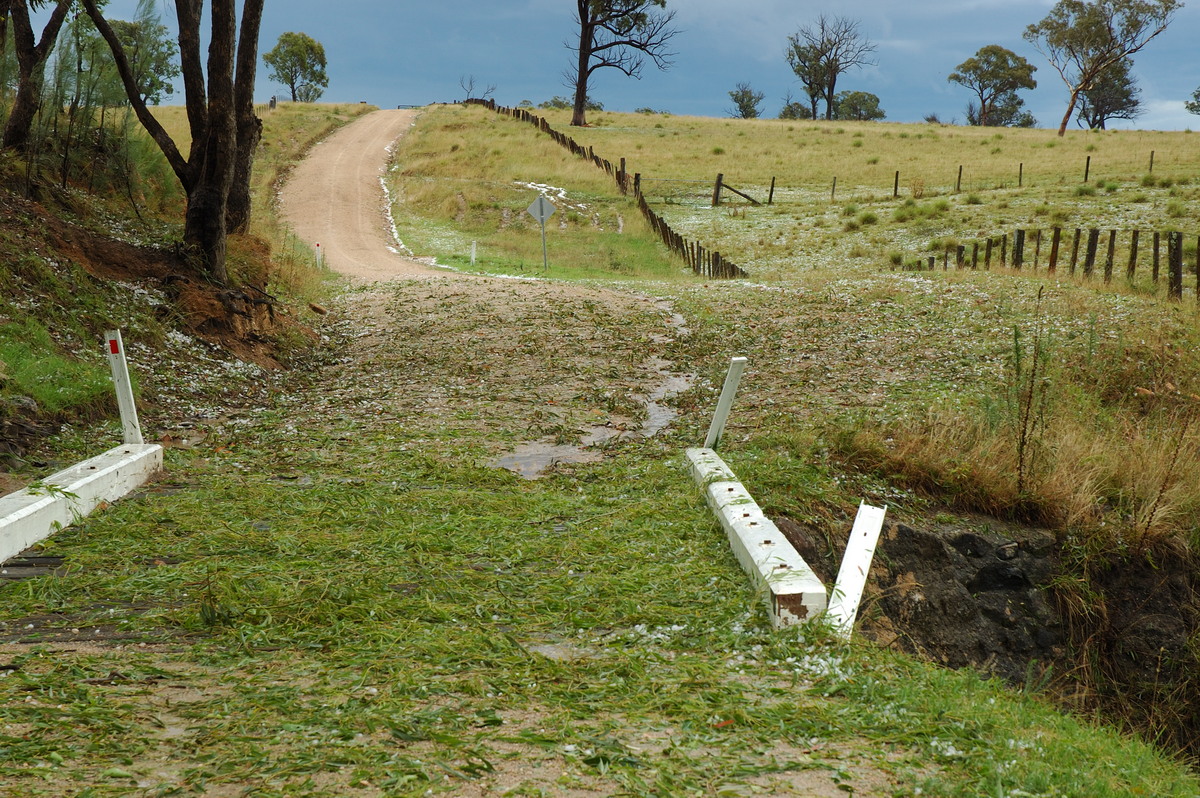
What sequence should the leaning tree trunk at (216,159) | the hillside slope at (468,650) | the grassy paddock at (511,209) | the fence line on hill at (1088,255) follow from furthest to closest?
the grassy paddock at (511,209) → the fence line on hill at (1088,255) → the leaning tree trunk at (216,159) → the hillside slope at (468,650)

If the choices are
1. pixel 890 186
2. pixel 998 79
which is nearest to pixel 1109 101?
pixel 998 79

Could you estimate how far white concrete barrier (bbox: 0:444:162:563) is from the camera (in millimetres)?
5340

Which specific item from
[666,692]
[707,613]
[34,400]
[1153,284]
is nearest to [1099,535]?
[707,613]

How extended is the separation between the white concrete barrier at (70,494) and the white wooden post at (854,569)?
14.9 feet

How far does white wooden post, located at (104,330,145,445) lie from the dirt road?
15187 mm

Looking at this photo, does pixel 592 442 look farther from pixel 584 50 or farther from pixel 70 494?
pixel 584 50

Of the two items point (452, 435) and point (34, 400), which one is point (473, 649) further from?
point (34, 400)

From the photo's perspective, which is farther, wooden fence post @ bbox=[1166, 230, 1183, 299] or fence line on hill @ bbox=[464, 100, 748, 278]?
fence line on hill @ bbox=[464, 100, 748, 278]

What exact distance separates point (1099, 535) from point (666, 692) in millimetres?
4455

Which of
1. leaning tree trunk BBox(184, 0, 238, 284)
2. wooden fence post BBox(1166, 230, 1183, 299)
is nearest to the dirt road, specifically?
leaning tree trunk BBox(184, 0, 238, 284)

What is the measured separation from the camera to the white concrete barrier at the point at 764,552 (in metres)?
4.31

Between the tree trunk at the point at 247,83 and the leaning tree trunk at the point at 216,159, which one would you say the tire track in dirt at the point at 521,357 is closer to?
the leaning tree trunk at the point at 216,159

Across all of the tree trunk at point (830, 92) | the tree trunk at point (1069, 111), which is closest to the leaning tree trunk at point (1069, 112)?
the tree trunk at point (1069, 111)

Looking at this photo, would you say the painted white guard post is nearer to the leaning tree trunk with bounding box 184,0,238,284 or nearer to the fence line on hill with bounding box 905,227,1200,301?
the leaning tree trunk with bounding box 184,0,238,284
